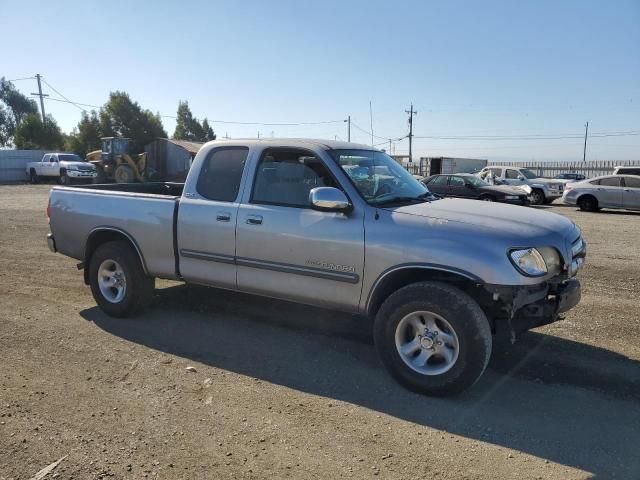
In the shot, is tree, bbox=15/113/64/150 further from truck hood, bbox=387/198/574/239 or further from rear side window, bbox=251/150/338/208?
truck hood, bbox=387/198/574/239

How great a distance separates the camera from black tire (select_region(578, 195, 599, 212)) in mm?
19156

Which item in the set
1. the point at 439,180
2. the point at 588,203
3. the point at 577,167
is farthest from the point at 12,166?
the point at 577,167

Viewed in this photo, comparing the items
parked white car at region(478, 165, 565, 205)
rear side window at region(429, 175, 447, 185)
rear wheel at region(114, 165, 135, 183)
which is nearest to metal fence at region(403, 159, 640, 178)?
parked white car at region(478, 165, 565, 205)

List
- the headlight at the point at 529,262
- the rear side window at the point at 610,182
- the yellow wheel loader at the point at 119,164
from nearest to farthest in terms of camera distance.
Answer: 1. the headlight at the point at 529,262
2. the rear side window at the point at 610,182
3. the yellow wheel loader at the point at 119,164

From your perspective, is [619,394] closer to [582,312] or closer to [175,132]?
[582,312]

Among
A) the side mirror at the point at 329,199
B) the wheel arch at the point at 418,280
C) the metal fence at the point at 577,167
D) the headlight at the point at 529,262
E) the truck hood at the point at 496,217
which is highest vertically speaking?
the side mirror at the point at 329,199

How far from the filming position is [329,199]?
412 cm

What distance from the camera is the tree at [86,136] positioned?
5750cm

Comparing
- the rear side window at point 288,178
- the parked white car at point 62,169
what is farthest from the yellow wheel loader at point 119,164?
the rear side window at point 288,178

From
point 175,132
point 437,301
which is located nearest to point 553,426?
point 437,301

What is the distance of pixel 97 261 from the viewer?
224 inches

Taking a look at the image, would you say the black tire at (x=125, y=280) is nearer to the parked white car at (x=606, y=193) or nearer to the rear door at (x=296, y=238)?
the rear door at (x=296, y=238)

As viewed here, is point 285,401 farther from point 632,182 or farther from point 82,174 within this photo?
point 82,174

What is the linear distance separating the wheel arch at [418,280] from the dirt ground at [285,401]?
66 cm
